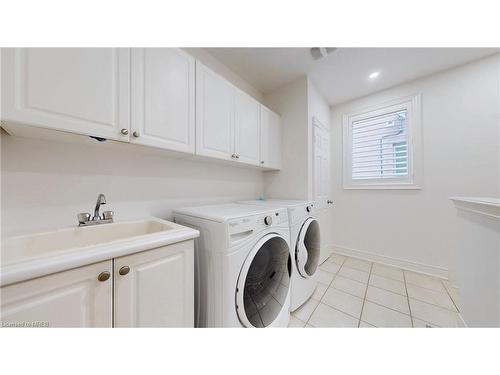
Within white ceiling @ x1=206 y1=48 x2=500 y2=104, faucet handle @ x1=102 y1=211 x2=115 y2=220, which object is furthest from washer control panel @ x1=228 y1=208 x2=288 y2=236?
white ceiling @ x1=206 y1=48 x2=500 y2=104

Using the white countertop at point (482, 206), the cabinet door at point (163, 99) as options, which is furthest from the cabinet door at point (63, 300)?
the white countertop at point (482, 206)

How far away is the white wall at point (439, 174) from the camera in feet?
5.49

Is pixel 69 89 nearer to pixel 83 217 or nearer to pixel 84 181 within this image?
pixel 84 181

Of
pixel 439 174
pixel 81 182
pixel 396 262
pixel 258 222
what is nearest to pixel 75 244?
pixel 81 182

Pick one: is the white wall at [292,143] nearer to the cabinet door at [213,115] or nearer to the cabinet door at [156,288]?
the cabinet door at [213,115]

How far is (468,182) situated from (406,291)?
4.49 feet

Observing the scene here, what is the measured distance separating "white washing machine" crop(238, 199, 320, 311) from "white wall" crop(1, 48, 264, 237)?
2.61 feet

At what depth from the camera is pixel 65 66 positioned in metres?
0.72

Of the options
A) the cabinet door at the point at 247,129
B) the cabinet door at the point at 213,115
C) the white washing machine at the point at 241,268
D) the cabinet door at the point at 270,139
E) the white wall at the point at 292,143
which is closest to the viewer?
the white washing machine at the point at 241,268

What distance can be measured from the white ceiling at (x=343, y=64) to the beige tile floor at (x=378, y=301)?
229 centimetres

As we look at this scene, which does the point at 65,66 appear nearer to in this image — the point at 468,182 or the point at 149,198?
the point at 149,198
